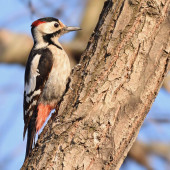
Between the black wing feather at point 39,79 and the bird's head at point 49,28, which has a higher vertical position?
the bird's head at point 49,28

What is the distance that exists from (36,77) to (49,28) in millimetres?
819

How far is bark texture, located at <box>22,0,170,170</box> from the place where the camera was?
2.44m

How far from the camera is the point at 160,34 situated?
267cm

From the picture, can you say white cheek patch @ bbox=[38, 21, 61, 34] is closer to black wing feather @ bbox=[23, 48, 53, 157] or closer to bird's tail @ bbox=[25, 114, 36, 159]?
black wing feather @ bbox=[23, 48, 53, 157]

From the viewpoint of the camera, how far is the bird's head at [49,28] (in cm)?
433

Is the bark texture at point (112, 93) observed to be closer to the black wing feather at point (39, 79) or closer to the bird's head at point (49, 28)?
the black wing feather at point (39, 79)

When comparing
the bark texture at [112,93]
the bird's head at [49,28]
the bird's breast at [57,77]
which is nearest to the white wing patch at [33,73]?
the bird's breast at [57,77]

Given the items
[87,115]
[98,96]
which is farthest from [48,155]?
[98,96]

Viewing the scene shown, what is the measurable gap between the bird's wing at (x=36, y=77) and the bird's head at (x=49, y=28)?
47 centimetres

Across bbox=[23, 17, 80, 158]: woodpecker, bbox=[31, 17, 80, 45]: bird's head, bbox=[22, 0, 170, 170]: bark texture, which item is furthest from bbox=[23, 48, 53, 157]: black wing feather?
bbox=[22, 0, 170, 170]: bark texture

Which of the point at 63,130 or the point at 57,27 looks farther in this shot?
the point at 57,27

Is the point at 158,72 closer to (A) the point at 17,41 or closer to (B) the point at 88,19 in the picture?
(A) the point at 17,41

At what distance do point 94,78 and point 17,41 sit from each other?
3.57 meters

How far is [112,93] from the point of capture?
2.56 m
